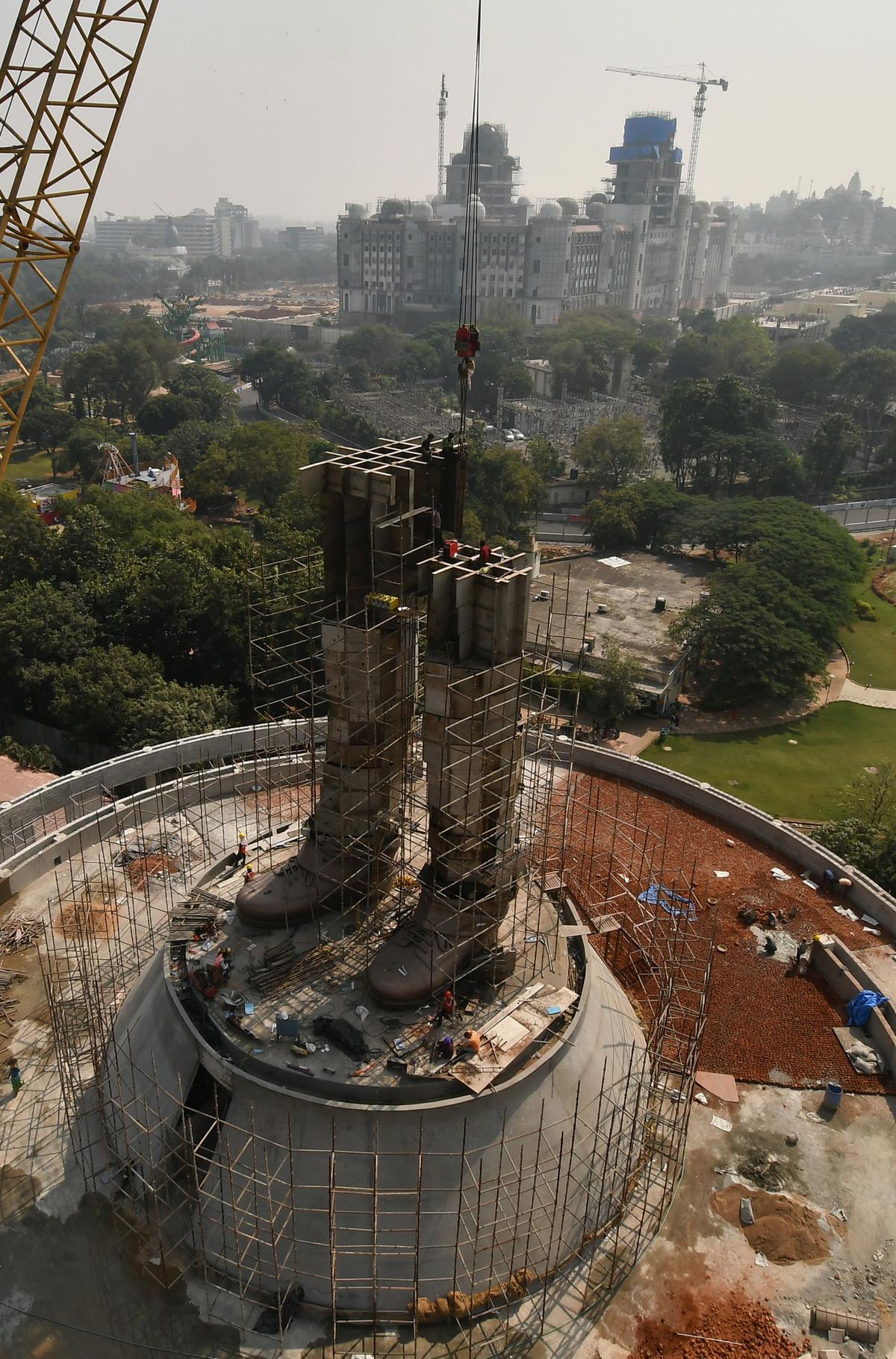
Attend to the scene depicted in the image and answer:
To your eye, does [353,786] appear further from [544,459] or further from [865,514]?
[865,514]

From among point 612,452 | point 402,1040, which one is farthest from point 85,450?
point 402,1040

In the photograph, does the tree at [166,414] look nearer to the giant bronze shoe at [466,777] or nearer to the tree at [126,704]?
the tree at [126,704]

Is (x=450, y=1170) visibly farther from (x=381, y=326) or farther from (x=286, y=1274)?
(x=381, y=326)

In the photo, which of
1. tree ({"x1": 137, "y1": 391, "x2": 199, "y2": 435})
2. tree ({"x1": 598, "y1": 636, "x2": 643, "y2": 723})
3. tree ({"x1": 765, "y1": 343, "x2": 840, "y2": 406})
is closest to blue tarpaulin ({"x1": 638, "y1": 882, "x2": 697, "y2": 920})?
tree ({"x1": 598, "y1": 636, "x2": 643, "y2": 723})

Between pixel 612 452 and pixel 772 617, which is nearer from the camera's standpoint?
pixel 772 617

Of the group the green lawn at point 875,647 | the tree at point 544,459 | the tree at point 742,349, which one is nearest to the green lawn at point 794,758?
the green lawn at point 875,647

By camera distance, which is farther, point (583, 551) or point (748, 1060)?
point (583, 551)

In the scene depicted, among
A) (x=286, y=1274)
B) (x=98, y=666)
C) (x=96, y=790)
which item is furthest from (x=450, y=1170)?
(x=98, y=666)
